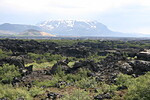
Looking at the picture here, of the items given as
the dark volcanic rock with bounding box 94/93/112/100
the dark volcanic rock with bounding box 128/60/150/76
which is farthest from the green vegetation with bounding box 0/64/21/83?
the dark volcanic rock with bounding box 128/60/150/76

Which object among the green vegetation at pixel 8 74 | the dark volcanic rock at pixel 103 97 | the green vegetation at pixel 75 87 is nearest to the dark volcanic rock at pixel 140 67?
the green vegetation at pixel 75 87

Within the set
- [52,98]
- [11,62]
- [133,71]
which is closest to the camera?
[52,98]

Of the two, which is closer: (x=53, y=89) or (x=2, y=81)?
(x=53, y=89)

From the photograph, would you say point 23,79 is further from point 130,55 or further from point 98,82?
point 130,55

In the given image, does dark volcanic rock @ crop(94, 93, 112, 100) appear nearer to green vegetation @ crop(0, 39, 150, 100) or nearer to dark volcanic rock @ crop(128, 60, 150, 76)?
green vegetation @ crop(0, 39, 150, 100)

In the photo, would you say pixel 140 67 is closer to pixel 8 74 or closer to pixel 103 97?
pixel 103 97

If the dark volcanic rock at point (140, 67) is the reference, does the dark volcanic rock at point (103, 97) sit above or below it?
below

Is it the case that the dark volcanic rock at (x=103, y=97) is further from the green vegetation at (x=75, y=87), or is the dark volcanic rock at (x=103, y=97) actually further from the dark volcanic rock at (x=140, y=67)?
the dark volcanic rock at (x=140, y=67)

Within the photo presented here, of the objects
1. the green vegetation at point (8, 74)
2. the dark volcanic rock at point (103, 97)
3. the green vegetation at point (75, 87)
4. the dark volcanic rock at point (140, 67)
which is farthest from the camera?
the dark volcanic rock at point (140, 67)

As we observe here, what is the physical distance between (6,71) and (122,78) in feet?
77.1

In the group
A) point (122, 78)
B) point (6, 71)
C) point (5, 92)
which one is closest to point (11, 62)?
point (6, 71)

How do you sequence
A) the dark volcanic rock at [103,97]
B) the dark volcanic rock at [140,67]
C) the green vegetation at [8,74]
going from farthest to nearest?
the dark volcanic rock at [140,67] < the green vegetation at [8,74] < the dark volcanic rock at [103,97]

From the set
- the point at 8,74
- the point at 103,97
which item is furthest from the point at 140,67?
the point at 8,74

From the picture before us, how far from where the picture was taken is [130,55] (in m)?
56.7
